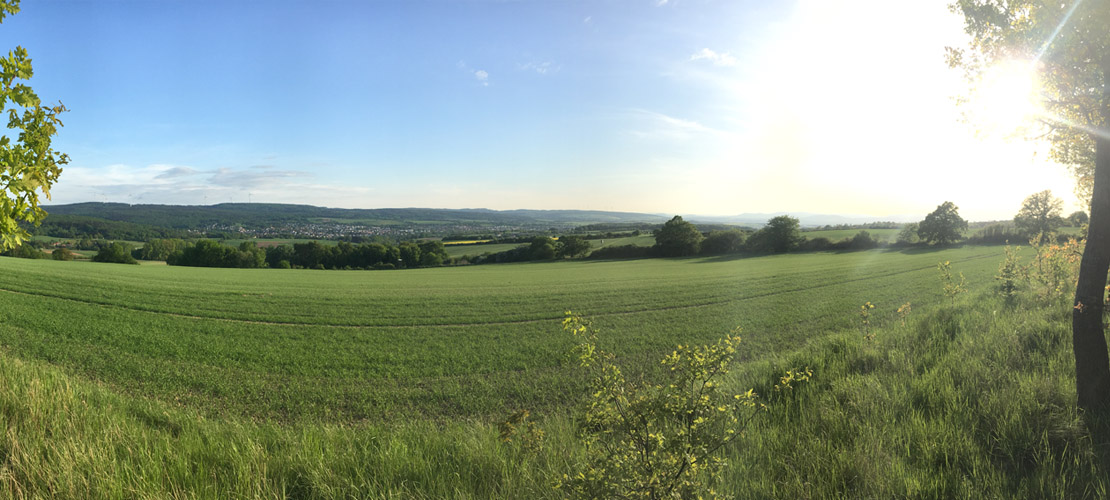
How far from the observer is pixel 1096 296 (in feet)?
13.1

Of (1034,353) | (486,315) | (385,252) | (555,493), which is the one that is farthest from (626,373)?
(385,252)

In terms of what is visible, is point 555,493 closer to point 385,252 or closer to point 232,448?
point 232,448

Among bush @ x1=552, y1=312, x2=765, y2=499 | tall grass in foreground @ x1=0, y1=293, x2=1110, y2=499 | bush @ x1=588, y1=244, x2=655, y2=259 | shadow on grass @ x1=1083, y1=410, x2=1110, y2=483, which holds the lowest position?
bush @ x1=588, y1=244, x2=655, y2=259

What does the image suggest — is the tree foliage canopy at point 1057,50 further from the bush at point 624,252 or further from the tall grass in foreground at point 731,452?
the bush at point 624,252

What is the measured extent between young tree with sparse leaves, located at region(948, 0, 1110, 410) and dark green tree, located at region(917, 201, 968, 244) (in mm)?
68200

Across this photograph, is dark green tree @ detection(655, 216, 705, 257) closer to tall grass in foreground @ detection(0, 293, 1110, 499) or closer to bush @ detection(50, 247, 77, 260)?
tall grass in foreground @ detection(0, 293, 1110, 499)

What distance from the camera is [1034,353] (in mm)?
5824

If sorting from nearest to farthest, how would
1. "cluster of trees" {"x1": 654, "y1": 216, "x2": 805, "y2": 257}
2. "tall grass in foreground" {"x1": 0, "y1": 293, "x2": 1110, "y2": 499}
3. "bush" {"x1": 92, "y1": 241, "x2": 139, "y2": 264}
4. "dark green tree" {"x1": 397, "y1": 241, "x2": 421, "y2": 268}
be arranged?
1. "tall grass in foreground" {"x1": 0, "y1": 293, "x2": 1110, "y2": 499}
2. "bush" {"x1": 92, "y1": 241, "x2": 139, "y2": 264}
3. "cluster of trees" {"x1": 654, "y1": 216, "x2": 805, "y2": 257}
4. "dark green tree" {"x1": 397, "y1": 241, "x2": 421, "y2": 268}

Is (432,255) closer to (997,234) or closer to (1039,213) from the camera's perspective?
(1039,213)

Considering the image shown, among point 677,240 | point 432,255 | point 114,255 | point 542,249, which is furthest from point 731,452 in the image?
point 114,255

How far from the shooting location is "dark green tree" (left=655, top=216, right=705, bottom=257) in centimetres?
7169

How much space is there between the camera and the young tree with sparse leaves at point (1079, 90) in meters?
4.03

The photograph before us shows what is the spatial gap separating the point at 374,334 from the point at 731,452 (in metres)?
16.4

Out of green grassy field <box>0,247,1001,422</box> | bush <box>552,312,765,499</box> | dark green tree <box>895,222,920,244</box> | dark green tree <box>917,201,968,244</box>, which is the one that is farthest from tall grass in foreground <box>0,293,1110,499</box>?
dark green tree <box>895,222,920,244</box>
